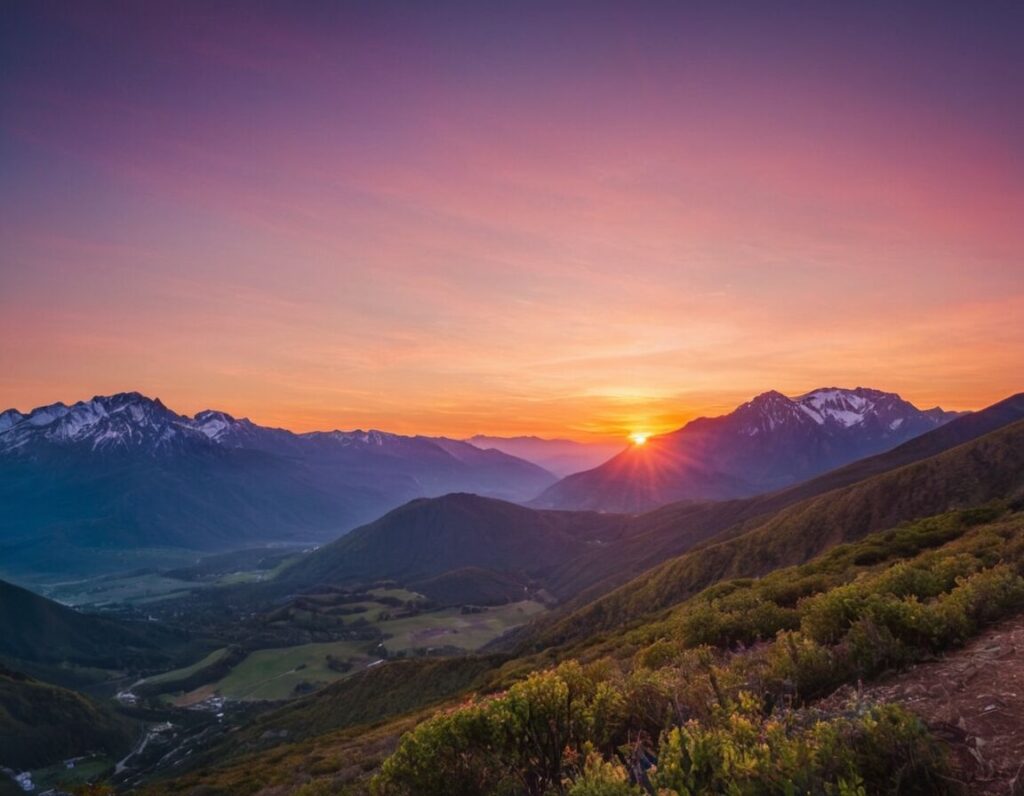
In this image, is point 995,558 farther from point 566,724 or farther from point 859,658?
point 566,724

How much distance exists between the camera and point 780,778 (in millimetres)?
6984

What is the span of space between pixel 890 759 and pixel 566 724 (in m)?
6.13

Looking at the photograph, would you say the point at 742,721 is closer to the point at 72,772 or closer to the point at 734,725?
the point at 734,725

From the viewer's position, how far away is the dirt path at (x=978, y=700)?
7.82m

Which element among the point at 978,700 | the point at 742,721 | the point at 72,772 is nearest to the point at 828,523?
the point at 978,700

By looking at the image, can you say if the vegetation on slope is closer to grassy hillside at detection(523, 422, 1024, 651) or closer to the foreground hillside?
the foreground hillside

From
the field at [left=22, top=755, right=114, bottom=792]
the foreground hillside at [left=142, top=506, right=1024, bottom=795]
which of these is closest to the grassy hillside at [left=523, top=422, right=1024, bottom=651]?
the foreground hillside at [left=142, top=506, right=1024, bottom=795]

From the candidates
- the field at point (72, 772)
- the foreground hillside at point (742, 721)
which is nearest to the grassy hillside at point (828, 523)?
the foreground hillside at point (742, 721)

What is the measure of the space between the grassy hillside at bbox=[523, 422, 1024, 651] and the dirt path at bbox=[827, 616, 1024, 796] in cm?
10693

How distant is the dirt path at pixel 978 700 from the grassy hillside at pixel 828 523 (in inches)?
4210

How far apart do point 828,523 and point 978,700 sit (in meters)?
133

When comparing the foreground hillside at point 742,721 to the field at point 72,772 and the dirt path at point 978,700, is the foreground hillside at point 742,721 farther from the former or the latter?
the field at point 72,772

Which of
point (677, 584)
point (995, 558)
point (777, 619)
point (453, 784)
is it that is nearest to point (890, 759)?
point (453, 784)

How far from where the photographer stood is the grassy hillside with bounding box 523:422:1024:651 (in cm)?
11581
